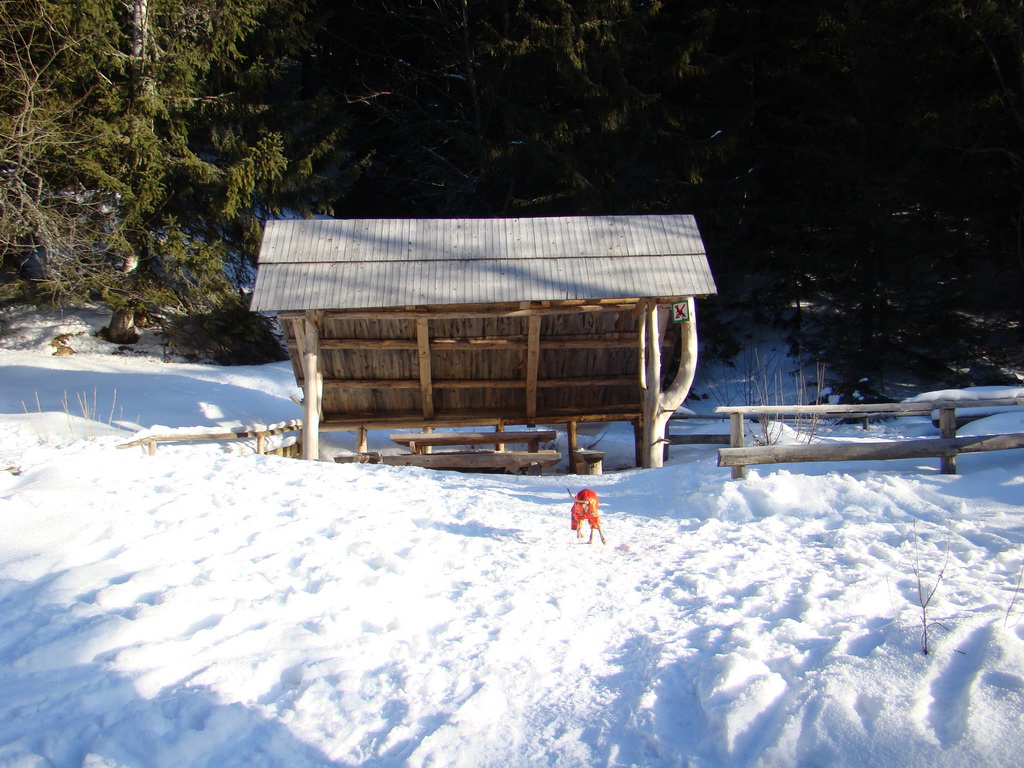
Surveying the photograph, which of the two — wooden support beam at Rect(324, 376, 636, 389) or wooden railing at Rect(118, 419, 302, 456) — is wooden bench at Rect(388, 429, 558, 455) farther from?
wooden railing at Rect(118, 419, 302, 456)

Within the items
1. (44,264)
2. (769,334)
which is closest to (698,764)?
(44,264)

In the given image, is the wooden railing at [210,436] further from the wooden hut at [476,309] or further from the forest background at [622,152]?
the forest background at [622,152]

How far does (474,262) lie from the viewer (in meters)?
10.3

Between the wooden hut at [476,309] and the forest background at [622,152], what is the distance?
21.7 feet

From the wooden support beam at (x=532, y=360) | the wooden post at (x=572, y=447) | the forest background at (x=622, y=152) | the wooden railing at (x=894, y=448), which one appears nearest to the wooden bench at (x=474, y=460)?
the wooden post at (x=572, y=447)

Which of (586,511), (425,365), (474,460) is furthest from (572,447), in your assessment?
(586,511)

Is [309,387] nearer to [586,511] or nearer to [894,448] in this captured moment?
[586,511]

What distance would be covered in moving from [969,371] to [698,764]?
18.2 meters

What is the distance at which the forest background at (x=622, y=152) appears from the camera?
14648mm

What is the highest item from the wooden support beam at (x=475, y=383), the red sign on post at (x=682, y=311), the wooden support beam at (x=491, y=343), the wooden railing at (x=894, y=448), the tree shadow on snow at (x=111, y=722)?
the red sign on post at (x=682, y=311)

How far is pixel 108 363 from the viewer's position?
15.8m

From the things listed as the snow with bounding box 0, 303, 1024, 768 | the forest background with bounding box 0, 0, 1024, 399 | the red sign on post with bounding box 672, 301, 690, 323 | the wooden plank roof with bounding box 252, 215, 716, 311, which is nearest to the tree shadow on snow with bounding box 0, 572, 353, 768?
Result: the snow with bounding box 0, 303, 1024, 768

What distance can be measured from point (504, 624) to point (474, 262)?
7.33 metres

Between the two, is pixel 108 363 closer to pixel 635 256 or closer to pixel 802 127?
pixel 635 256
